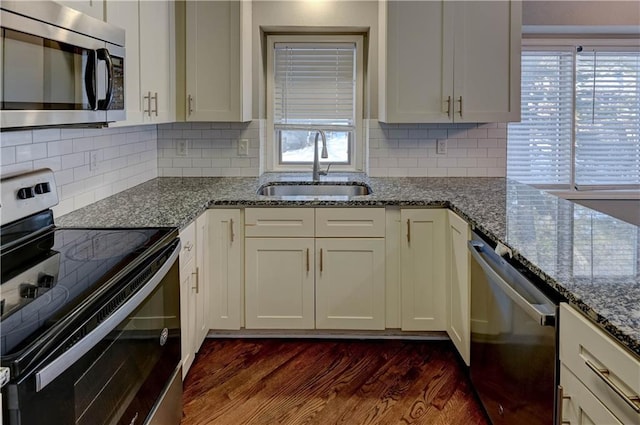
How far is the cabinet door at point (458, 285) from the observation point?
8.68ft

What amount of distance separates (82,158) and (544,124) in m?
3.26

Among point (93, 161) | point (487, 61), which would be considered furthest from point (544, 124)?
point (93, 161)

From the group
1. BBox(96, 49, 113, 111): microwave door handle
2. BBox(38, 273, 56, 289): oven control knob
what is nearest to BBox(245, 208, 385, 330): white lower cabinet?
BBox(96, 49, 113, 111): microwave door handle

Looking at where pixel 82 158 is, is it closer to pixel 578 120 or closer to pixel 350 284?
pixel 350 284

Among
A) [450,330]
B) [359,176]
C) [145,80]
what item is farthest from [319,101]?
[450,330]

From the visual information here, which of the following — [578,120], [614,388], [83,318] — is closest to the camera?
[614,388]

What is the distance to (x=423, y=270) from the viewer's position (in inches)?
121

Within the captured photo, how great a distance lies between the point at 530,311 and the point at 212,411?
4.76 feet

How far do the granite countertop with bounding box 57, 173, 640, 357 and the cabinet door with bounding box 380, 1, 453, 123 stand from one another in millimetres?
444

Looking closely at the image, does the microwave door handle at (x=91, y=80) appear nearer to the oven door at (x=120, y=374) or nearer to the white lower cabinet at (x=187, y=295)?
the oven door at (x=120, y=374)

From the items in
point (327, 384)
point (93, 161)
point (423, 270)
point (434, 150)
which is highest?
point (434, 150)

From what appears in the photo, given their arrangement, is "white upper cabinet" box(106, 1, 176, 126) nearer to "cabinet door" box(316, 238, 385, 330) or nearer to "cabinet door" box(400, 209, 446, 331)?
"cabinet door" box(316, 238, 385, 330)

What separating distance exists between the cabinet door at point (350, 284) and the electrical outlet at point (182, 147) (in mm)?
1252

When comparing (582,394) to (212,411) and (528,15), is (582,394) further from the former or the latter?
(528,15)
